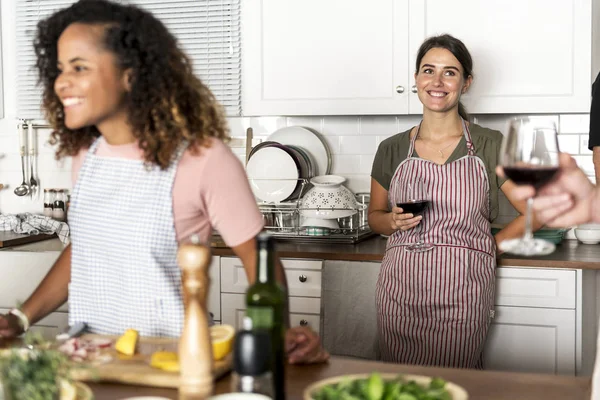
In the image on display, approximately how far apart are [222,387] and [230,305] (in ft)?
6.29

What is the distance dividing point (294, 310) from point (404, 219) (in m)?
0.75

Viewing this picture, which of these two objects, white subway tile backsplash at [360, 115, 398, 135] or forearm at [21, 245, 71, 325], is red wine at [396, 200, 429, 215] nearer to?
white subway tile backsplash at [360, 115, 398, 135]

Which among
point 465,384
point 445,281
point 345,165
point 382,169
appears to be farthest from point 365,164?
point 465,384

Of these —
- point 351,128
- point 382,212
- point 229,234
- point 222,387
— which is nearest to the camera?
point 222,387

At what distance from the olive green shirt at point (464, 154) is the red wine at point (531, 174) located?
1.59 metres

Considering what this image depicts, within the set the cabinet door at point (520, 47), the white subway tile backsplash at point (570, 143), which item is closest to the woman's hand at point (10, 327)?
the cabinet door at point (520, 47)

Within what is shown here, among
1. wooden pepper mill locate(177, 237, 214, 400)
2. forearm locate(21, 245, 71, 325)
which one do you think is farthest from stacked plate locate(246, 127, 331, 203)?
wooden pepper mill locate(177, 237, 214, 400)

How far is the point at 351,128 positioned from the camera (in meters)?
3.83

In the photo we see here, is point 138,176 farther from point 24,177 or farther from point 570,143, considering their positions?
point 24,177

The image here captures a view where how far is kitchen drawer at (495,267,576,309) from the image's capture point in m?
3.01

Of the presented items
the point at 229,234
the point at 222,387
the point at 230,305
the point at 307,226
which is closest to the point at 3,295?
the point at 230,305

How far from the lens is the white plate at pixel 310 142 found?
3834 mm

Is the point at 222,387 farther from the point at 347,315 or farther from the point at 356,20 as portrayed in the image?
the point at 356,20

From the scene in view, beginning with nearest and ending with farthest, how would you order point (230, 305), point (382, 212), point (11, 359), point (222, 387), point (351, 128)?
1. point (11, 359)
2. point (222, 387)
3. point (382, 212)
4. point (230, 305)
5. point (351, 128)
